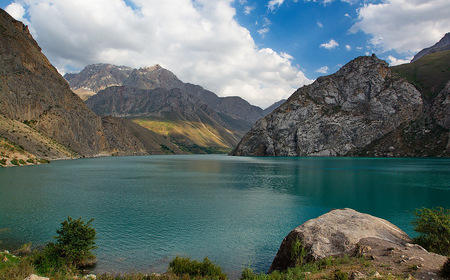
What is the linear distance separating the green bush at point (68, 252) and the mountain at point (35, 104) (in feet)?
377

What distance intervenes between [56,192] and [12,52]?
154m

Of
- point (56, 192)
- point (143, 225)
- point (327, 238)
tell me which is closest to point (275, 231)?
point (327, 238)

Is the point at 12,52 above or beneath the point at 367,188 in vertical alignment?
above

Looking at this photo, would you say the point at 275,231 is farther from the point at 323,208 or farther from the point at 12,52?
the point at 12,52

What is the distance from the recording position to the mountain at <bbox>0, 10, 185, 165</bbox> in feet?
414

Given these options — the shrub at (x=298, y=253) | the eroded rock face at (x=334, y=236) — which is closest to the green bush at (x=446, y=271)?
the eroded rock face at (x=334, y=236)

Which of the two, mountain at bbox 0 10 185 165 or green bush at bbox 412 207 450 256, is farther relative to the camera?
mountain at bbox 0 10 185 165

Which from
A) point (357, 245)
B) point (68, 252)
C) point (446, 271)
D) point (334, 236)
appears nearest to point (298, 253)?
point (334, 236)

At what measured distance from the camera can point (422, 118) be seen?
564 feet

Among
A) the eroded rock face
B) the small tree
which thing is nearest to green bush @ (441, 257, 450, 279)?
the eroded rock face

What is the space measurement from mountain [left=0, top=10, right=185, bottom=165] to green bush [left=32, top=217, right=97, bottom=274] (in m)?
115

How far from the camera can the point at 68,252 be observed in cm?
1686

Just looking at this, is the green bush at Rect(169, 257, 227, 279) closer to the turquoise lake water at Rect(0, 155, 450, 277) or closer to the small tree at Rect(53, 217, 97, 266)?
the turquoise lake water at Rect(0, 155, 450, 277)

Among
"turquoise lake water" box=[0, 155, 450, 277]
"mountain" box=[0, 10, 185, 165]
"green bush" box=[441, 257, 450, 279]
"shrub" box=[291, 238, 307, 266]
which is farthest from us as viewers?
"mountain" box=[0, 10, 185, 165]
